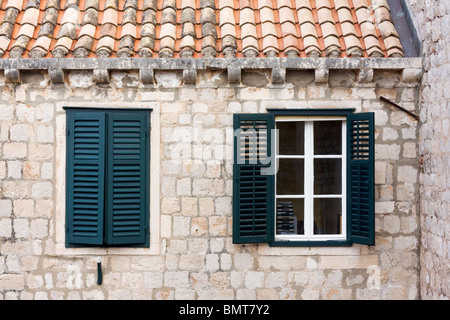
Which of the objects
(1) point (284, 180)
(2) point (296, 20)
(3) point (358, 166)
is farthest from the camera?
(1) point (284, 180)

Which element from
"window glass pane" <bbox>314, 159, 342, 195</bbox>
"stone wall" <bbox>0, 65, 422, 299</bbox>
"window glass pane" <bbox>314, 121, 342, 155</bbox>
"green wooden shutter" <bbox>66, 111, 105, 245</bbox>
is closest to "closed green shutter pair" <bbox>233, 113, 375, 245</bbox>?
"stone wall" <bbox>0, 65, 422, 299</bbox>

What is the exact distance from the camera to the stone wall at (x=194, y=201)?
6.31 meters

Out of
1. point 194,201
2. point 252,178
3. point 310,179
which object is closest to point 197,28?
point 252,178

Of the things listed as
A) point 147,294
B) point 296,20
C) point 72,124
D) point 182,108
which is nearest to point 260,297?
point 147,294

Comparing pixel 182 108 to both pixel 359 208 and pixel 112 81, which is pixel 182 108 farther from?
pixel 359 208

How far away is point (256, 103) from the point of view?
6.41 metres

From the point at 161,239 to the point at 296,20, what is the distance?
10.4ft

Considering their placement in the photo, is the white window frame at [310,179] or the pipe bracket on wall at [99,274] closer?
the pipe bracket on wall at [99,274]

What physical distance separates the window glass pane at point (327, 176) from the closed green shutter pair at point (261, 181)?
63 centimetres

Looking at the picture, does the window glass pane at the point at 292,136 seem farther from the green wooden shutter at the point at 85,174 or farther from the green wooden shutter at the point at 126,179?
the green wooden shutter at the point at 85,174

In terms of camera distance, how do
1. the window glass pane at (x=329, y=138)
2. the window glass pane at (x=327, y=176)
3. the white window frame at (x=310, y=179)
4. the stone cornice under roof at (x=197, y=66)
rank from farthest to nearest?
1. the window glass pane at (x=327, y=176)
2. the window glass pane at (x=329, y=138)
3. the white window frame at (x=310, y=179)
4. the stone cornice under roof at (x=197, y=66)

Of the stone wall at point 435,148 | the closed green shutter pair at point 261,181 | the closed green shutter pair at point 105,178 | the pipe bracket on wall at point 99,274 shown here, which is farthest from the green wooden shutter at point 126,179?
the stone wall at point 435,148

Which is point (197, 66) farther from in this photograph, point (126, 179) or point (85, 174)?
point (85, 174)

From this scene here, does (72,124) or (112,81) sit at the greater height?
(112,81)
